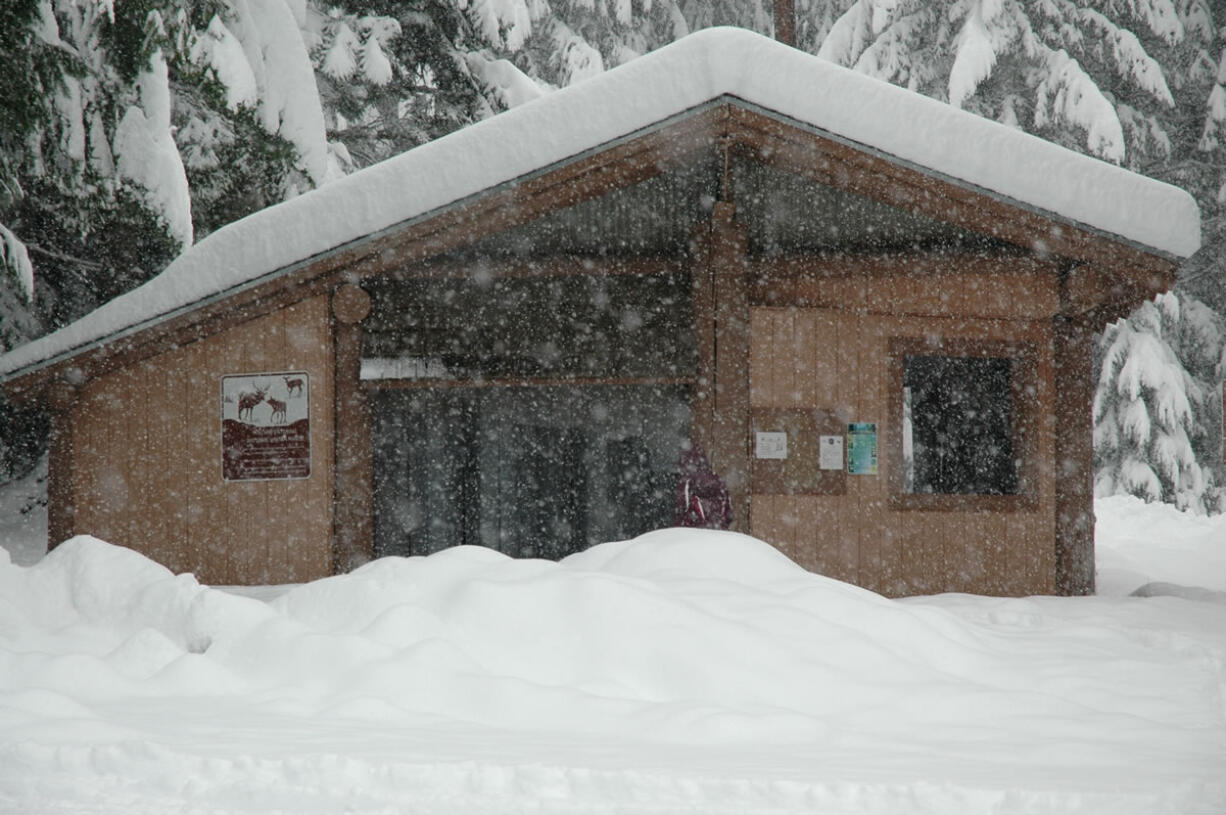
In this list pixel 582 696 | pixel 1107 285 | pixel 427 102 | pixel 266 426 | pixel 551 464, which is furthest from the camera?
pixel 427 102

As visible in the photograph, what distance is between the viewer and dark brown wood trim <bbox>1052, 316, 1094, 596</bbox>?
9.46m

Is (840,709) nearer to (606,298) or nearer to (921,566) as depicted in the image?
(921,566)

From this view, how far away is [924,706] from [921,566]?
4.53 m

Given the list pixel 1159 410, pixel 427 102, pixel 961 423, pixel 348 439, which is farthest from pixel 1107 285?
pixel 427 102

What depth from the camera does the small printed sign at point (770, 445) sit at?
9.40 m

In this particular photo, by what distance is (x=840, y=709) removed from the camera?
508cm

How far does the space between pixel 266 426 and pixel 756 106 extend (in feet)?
16.4

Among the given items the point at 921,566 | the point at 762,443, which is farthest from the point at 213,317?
the point at 921,566

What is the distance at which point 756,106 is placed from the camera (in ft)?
27.7

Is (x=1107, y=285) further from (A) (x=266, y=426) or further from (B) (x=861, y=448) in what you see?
(A) (x=266, y=426)

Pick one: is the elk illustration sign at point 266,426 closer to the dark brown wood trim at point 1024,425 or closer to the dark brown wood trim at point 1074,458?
the dark brown wood trim at point 1024,425

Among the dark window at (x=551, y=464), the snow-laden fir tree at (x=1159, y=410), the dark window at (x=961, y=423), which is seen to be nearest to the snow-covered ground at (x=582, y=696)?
the dark window at (x=551, y=464)

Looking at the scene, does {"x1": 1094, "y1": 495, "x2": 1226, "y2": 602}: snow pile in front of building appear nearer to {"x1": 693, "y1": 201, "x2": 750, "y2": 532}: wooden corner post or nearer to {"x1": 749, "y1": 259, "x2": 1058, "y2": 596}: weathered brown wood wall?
{"x1": 749, "y1": 259, "x2": 1058, "y2": 596}: weathered brown wood wall

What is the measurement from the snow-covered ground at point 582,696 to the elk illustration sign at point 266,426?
273 cm
